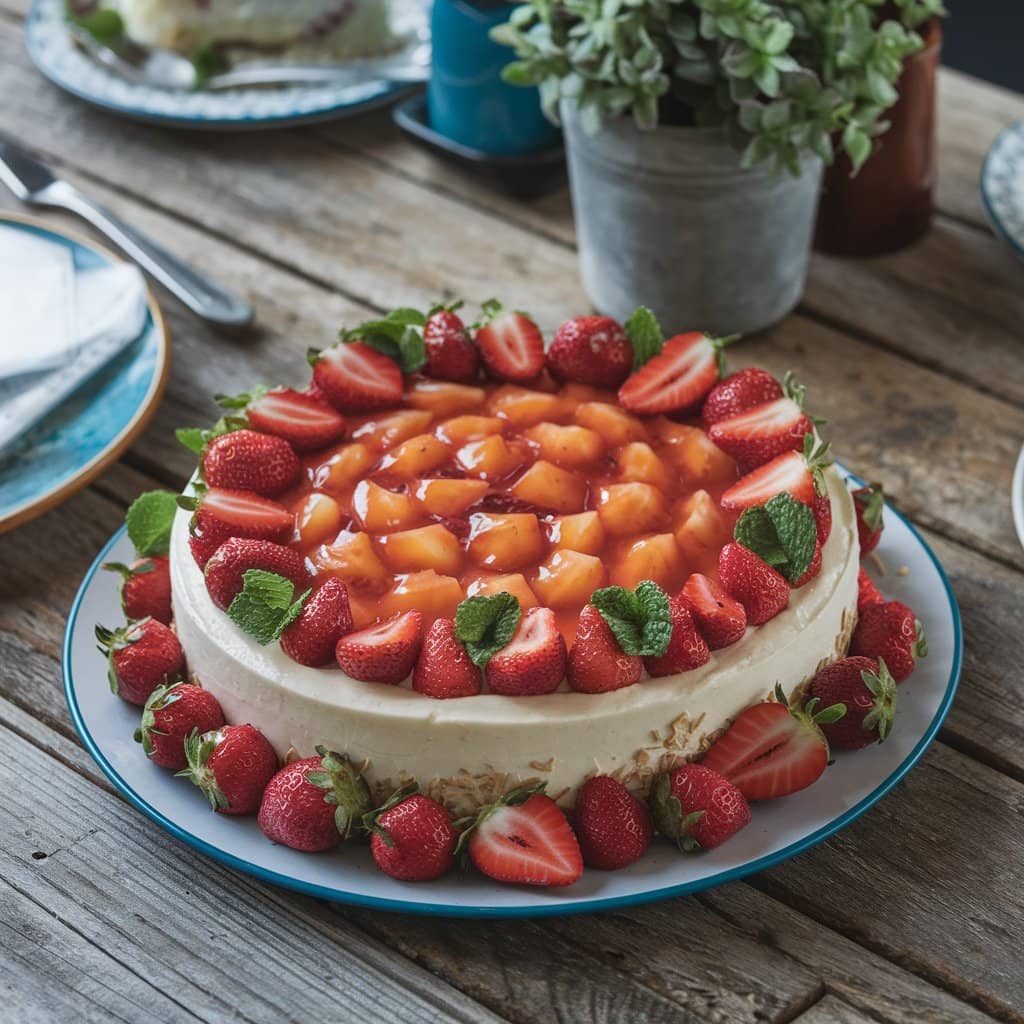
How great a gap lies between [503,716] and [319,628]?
0.18 meters

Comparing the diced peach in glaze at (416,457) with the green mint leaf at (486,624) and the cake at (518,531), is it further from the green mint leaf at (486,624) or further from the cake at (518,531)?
the green mint leaf at (486,624)

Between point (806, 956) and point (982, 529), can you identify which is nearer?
point (806, 956)

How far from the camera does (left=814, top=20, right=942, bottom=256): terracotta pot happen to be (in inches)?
82.1

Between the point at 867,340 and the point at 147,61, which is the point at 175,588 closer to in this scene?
the point at 867,340

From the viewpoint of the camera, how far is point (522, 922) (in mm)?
1348

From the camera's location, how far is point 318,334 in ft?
7.13

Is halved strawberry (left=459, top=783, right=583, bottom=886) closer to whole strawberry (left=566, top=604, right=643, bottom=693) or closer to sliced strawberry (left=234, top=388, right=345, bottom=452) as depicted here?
whole strawberry (left=566, top=604, right=643, bottom=693)

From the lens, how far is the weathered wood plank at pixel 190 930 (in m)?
1.29

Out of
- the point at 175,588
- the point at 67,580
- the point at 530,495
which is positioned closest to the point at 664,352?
the point at 530,495

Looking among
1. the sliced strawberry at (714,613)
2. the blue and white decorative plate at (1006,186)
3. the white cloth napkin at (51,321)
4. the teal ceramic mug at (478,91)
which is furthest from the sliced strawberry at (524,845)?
the teal ceramic mug at (478,91)

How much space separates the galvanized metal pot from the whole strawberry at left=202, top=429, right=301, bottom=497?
0.67 meters

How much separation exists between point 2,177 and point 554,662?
61.9 inches

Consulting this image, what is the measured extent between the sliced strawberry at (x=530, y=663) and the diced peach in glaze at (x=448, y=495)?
0.22 m

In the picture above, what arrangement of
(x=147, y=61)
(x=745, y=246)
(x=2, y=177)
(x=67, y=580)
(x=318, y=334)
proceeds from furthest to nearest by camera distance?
(x=147, y=61)
(x=2, y=177)
(x=318, y=334)
(x=745, y=246)
(x=67, y=580)
